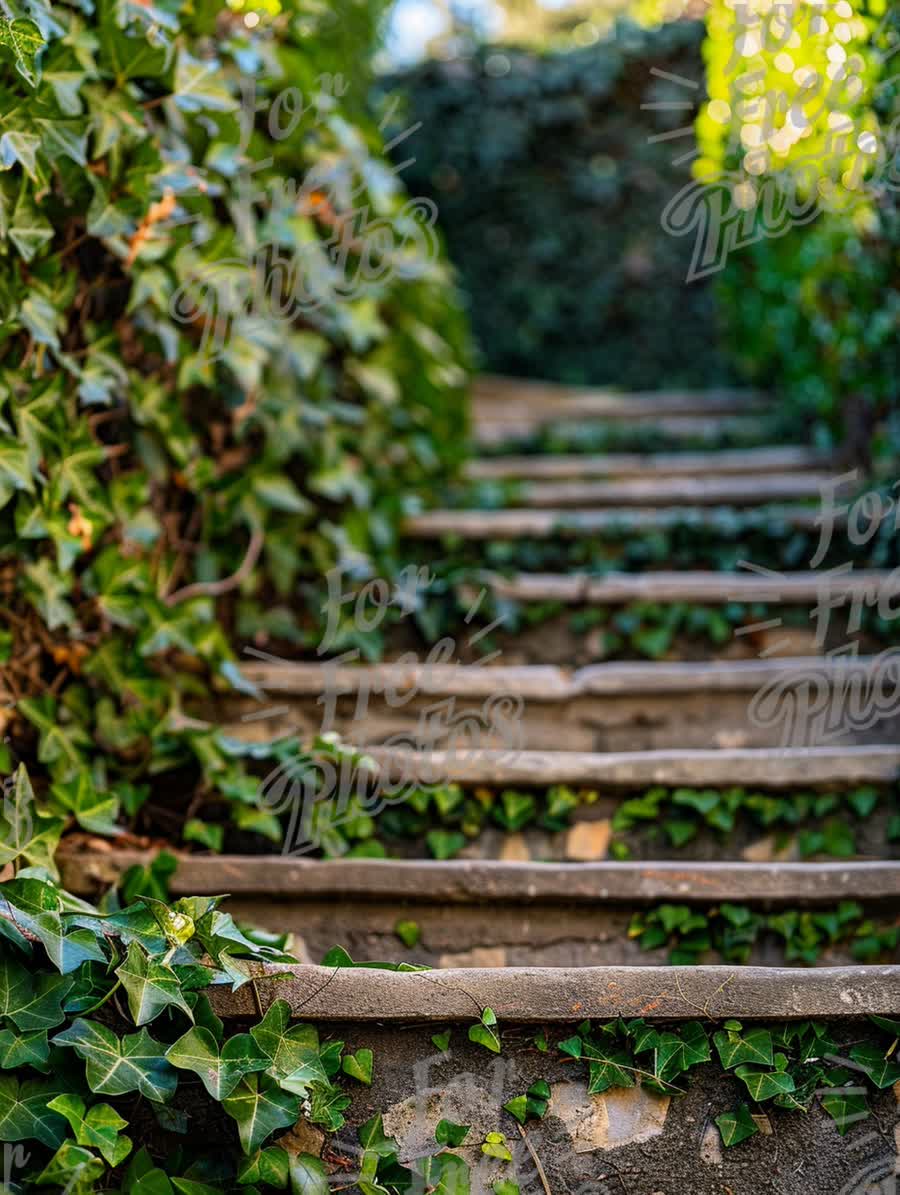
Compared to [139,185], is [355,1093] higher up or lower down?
lower down

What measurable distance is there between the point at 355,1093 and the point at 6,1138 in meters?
0.43

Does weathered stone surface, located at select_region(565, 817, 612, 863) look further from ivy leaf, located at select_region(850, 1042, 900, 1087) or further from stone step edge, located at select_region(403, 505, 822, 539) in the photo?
stone step edge, located at select_region(403, 505, 822, 539)

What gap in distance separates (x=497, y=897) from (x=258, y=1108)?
1.99 ft

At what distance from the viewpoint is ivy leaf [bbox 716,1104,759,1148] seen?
1.45m

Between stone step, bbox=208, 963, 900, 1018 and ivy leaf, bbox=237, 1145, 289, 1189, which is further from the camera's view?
stone step, bbox=208, 963, 900, 1018

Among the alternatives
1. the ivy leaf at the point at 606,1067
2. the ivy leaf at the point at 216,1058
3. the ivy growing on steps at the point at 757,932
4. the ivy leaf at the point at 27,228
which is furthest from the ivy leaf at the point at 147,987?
the ivy leaf at the point at 27,228

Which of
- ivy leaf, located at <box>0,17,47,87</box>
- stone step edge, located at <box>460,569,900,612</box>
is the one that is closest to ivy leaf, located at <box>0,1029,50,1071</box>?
ivy leaf, located at <box>0,17,47,87</box>

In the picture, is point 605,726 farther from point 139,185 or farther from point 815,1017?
point 139,185

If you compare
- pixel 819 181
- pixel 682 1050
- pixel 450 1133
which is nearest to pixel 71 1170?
pixel 450 1133

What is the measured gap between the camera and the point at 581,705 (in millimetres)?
2320

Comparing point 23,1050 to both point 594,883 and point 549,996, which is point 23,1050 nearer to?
point 549,996

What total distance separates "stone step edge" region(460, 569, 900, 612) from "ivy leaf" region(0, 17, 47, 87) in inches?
57.4

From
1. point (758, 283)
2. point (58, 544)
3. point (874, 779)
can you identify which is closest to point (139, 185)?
point (58, 544)

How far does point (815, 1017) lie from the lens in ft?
4.91
